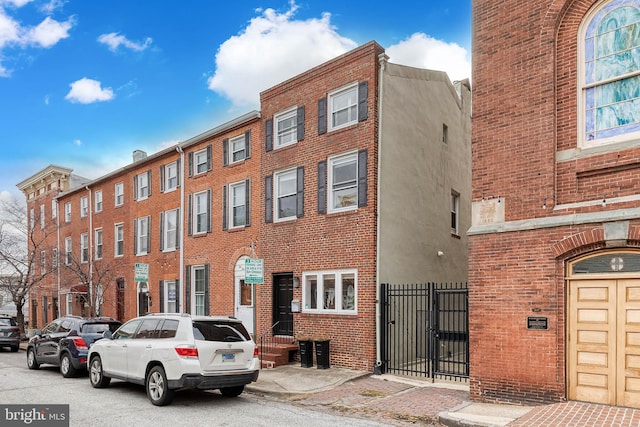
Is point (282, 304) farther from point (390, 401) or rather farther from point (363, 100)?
point (363, 100)

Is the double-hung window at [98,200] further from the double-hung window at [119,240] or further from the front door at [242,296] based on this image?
the front door at [242,296]

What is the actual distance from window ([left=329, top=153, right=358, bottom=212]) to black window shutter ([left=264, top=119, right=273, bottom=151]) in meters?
2.82

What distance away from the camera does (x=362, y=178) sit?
13.8 m

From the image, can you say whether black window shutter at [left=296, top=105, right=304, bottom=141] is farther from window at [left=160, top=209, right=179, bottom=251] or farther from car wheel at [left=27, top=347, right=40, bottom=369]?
car wheel at [left=27, top=347, right=40, bottom=369]

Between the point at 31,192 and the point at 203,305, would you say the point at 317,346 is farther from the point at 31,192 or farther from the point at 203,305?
the point at 31,192

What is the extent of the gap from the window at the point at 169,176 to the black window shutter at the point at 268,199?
602 cm

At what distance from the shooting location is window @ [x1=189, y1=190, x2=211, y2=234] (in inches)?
769

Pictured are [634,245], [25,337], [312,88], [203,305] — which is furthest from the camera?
[25,337]

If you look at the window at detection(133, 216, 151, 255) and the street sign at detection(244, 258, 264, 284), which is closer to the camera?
the street sign at detection(244, 258, 264, 284)

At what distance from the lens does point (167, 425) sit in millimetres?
8195

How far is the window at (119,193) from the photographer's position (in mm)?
25188

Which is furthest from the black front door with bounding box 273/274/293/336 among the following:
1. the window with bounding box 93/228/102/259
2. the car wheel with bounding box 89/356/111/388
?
the window with bounding box 93/228/102/259

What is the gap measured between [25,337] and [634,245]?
29.6m

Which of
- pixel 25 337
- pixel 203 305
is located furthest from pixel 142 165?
pixel 25 337
